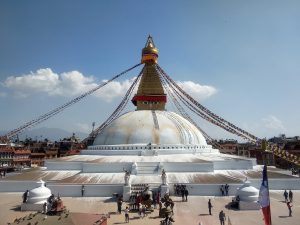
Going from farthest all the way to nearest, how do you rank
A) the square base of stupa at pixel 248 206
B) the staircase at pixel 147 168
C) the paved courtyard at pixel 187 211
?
the staircase at pixel 147 168 → the square base of stupa at pixel 248 206 → the paved courtyard at pixel 187 211

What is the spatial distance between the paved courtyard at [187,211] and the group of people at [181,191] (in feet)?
0.90

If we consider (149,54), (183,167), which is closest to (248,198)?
(183,167)

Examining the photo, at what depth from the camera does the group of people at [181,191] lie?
1415 centimetres

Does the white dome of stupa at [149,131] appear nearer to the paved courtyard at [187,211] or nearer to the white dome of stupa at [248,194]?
the paved courtyard at [187,211]

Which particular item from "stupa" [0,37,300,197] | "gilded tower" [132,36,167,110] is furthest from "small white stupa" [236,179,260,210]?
"gilded tower" [132,36,167,110]

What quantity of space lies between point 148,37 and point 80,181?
15467 millimetres

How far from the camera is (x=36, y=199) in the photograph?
13.2 metres

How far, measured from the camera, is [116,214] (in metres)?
12.1

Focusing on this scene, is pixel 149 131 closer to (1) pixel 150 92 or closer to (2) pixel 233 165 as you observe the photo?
(1) pixel 150 92

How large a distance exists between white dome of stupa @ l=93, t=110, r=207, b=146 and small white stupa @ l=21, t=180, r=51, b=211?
26.1ft

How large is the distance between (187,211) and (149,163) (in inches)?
210

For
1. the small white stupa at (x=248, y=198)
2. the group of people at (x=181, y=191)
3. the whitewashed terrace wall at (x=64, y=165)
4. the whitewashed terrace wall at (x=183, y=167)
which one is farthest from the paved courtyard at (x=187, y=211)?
the whitewashed terrace wall at (x=64, y=165)

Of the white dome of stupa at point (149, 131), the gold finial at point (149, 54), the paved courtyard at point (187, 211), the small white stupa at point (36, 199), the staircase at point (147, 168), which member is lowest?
the paved courtyard at point (187, 211)

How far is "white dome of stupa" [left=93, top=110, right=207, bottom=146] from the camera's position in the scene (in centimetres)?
2081
